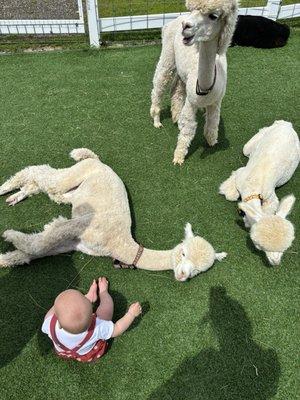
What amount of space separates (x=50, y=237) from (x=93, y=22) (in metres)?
4.03

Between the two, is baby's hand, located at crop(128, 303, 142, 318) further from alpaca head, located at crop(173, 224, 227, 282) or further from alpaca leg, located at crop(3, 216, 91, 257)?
alpaca leg, located at crop(3, 216, 91, 257)

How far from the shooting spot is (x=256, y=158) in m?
3.66

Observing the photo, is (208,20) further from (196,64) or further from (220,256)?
(220,256)

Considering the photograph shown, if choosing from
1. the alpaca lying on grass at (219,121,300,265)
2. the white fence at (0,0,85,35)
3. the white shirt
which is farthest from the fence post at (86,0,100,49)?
the white shirt

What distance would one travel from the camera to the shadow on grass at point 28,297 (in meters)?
2.79

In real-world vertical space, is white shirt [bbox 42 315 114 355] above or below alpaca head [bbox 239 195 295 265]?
below

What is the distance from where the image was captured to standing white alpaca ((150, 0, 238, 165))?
2.80m

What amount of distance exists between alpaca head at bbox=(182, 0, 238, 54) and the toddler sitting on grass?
2076 mm

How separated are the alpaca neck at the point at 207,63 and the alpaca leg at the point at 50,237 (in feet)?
5.22

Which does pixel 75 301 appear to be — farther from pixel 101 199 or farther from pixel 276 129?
pixel 276 129

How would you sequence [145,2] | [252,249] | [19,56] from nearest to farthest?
[252,249]
[19,56]
[145,2]

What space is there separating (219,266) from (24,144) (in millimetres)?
2601

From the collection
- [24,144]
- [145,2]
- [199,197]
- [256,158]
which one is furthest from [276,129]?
[145,2]

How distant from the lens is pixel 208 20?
111 inches
